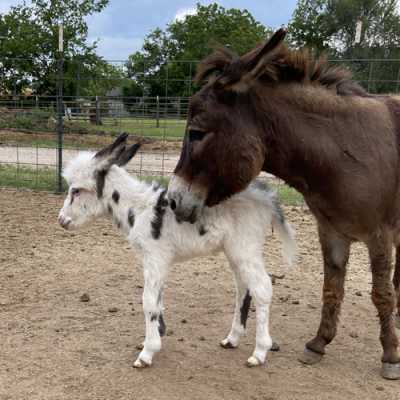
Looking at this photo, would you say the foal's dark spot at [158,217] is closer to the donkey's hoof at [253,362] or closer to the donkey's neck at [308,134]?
the donkey's neck at [308,134]

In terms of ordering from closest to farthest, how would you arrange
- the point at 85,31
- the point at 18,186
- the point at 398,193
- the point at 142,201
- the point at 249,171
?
the point at 249,171 → the point at 398,193 → the point at 142,201 → the point at 18,186 → the point at 85,31

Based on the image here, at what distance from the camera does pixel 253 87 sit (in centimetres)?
300

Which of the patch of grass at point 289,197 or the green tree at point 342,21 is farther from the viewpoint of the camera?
the green tree at point 342,21

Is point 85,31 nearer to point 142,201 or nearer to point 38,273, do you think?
point 38,273

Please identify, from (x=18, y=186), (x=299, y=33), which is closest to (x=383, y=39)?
(x=299, y=33)

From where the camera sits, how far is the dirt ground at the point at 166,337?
3330 millimetres

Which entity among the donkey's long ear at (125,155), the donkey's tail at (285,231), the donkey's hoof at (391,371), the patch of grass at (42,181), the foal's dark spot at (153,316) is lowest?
the donkey's hoof at (391,371)

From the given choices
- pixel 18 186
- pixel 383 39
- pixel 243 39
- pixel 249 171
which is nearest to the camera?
pixel 249 171

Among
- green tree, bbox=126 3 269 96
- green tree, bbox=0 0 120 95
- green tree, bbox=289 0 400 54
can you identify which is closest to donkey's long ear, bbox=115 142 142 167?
green tree, bbox=0 0 120 95

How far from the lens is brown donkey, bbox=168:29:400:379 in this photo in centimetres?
295

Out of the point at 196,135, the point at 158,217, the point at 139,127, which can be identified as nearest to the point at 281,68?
the point at 196,135

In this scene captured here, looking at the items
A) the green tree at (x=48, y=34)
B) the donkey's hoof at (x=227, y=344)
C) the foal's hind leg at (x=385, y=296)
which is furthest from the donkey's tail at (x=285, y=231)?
the green tree at (x=48, y=34)

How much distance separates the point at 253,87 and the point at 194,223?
1039 mm

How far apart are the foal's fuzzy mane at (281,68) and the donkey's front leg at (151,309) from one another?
1384 millimetres
